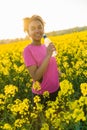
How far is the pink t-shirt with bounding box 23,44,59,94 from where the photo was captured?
3879 mm

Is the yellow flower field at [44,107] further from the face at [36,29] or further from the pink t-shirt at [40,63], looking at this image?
the face at [36,29]

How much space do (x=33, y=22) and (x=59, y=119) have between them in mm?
1105

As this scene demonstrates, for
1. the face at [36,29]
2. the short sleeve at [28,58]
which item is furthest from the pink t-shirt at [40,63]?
the face at [36,29]

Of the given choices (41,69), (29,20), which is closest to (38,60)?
(41,69)

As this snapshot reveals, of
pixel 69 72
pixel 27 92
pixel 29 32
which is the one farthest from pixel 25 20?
pixel 27 92

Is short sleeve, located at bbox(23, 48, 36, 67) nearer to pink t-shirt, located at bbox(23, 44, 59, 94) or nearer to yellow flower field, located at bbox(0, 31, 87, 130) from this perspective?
pink t-shirt, located at bbox(23, 44, 59, 94)

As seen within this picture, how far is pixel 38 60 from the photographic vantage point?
3.88 m

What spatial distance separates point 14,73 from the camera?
713 cm

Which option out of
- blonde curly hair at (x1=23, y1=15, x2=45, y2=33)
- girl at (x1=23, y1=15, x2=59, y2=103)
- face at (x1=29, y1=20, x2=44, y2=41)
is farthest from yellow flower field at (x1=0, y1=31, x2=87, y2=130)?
blonde curly hair at (x1=23, y1=15, x2=45, y2=33)

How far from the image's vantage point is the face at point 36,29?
384cm

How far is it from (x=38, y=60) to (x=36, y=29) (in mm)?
292

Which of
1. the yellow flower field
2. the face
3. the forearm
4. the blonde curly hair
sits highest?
the blonde curly hair

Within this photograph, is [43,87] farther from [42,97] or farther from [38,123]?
[38,123]

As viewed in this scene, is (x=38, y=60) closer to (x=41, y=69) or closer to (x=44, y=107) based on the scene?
(x=41, y=69)
